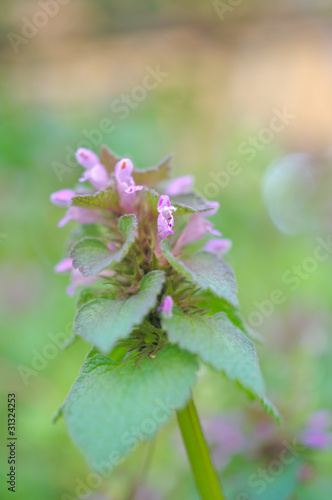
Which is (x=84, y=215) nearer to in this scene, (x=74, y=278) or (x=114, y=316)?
(x=74, y=278)

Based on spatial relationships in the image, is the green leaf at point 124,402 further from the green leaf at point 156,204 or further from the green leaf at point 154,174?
the green leaf at point 154,174

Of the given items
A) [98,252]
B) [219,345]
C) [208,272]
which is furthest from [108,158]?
[219,345]

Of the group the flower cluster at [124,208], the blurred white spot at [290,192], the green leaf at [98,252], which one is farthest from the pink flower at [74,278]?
the blurred white spot at [290,192]

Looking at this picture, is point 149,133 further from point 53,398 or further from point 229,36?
point 229,36

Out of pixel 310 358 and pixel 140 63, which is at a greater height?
pixel 140 63

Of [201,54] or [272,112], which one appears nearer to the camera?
[272,112]

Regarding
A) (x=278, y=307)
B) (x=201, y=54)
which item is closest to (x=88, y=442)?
(x=278, y=307)

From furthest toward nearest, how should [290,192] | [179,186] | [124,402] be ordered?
[290,192]
[179,186]
[124,402]
